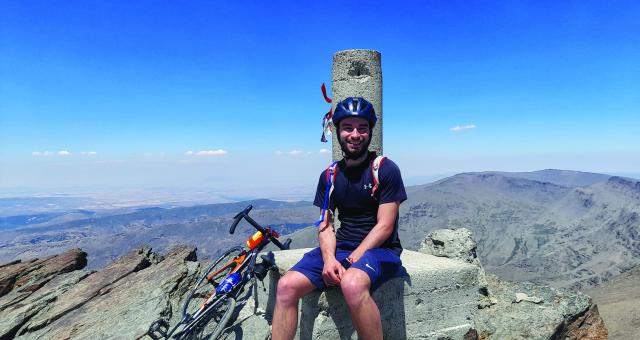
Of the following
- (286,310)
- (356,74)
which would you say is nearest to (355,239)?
(286,310)

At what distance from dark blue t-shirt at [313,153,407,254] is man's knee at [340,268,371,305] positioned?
2.78ft

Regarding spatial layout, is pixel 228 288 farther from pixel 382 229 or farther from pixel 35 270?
pixel 35 270

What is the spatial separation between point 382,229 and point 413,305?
1610mm

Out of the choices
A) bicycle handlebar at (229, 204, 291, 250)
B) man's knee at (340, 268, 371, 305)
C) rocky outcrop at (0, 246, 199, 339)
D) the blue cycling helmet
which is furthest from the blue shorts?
rocky outcrop at (0, 246, 199, 339)

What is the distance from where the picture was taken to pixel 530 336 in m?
6.98

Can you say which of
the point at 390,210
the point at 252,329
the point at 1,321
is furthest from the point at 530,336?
the point at 1,321

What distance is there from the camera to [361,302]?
4.39 metres

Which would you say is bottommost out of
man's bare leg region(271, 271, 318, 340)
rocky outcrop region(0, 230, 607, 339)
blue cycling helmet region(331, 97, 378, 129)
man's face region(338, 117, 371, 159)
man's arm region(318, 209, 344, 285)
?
rocky outcrop region(0, 230, 607, 339)

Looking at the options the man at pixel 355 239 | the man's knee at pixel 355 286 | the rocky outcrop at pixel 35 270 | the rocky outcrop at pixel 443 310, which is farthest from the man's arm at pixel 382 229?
the rocky outcrop at pixel 35 270

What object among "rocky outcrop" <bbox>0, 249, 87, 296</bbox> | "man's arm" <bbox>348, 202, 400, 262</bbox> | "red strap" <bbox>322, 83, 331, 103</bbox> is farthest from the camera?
"rocky outcrop" <bbox>0, 249, 87, 296</bbox>

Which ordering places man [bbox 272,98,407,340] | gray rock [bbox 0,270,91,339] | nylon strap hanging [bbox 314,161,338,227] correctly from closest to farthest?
man [bbox 272,98,407,340]
nylon strap hanging [bbox 314,161,338,227]
gray rock [bbox 0,270,91,339]

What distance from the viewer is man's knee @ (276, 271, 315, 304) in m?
4.68

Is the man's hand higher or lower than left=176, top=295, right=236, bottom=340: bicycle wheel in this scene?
higher

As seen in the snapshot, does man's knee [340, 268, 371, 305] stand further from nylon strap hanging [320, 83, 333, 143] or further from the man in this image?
nylon strap hanging [320, 83, 333, 143]
